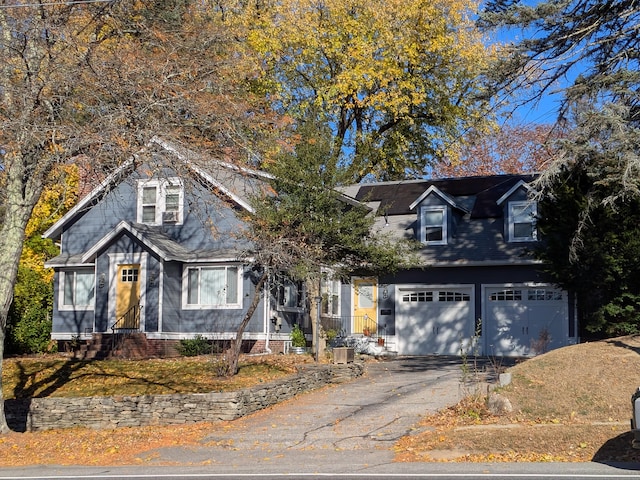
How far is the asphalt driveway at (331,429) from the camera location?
1284 centimetres

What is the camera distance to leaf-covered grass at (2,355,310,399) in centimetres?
1945

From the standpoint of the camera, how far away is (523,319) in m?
27.4

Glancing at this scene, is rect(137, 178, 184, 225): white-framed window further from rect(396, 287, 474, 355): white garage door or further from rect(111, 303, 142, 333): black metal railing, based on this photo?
rect(396, 287, 474, 355): white garage door

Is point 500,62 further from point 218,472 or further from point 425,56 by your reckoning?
point 425,56

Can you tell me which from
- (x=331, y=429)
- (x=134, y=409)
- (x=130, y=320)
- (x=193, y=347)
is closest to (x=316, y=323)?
(x=193, y=347)

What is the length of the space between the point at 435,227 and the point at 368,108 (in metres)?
8.78

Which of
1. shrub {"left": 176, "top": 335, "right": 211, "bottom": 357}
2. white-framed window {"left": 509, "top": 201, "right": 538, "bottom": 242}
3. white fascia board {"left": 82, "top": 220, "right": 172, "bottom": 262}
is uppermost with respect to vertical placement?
white-framed window {"left": 509, "top": 201, "right": 538, "bottom": 242}

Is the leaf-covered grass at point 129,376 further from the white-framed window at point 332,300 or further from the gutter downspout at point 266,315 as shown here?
the white-framed window at point 332,300

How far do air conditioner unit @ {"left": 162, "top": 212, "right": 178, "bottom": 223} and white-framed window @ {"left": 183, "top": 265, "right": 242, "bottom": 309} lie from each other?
1983mm

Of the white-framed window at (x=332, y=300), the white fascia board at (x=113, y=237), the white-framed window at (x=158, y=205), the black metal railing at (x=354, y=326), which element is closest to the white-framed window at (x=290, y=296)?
the white-framed window at (x=332, y=300)

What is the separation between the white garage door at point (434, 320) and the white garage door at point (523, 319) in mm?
813

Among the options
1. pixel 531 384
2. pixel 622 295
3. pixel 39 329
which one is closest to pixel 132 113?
pixel 531 384

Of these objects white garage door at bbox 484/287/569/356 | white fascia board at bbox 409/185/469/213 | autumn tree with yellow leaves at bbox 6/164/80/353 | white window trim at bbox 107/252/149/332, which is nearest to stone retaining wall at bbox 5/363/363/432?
white window trim at bbox 107/252/149/332

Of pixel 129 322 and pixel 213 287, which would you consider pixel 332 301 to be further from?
pixel 129 322
